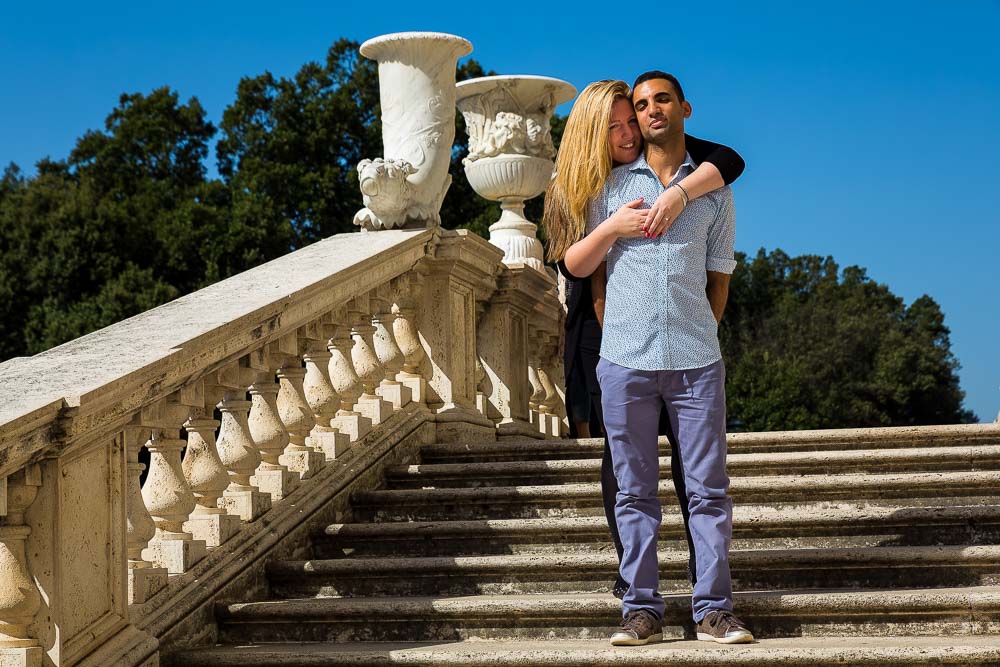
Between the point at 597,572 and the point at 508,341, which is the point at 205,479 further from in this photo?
the point at 508,341

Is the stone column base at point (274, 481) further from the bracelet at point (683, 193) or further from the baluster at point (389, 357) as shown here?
the bracelet at point (683, 193)

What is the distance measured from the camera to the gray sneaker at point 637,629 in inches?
149

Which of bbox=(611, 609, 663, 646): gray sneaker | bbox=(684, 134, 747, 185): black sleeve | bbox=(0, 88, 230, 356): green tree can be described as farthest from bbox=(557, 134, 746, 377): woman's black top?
bbox=(0, 88, 230, 356): green tree

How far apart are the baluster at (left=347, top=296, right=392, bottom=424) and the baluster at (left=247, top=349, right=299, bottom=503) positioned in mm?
1006

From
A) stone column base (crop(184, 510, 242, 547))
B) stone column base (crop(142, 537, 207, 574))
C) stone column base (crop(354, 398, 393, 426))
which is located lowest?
stone column base (crop(142, 537, 207, 574))

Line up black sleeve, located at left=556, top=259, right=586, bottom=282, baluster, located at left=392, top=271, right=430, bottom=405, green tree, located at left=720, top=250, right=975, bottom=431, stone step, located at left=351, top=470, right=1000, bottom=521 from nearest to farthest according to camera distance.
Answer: black sleeve, located at left=556, top=259, right=586, bottom=282 < stone step, located at left=351, top=470, right=1000, bottom=521 < baluster, located at left=392, top=271, right=430, bottom=405 < green tree, located at left=720, top=250, right=975, bottom=431

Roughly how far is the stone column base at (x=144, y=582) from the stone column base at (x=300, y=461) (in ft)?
3.79

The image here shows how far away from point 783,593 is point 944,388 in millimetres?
41176

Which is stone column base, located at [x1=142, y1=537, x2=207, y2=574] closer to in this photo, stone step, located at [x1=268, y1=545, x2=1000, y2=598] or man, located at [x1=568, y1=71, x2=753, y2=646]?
stone step, located at [x1=268, y1=545, x2=1000, y2=598]

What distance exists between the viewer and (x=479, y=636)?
13.8 ft

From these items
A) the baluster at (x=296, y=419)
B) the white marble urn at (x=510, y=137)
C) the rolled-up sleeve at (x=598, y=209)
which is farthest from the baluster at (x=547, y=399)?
the rolled-up sleeve at (x=598, y=209)

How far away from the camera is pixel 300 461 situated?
17.6 ft

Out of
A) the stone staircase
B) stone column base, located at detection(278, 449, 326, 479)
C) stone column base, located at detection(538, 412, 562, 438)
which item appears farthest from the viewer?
stone column base, located at detection(538, 412, 562, 438)

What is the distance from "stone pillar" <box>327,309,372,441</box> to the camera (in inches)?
234
